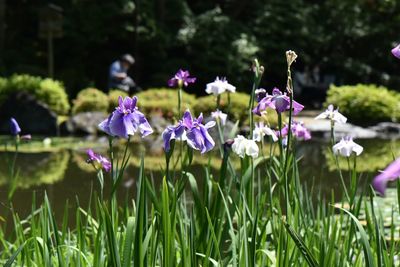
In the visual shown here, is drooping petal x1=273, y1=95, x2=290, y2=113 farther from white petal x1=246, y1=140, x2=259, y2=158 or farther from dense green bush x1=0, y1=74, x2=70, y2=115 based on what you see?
dense green bush x1=0, y1=74, x2=70, y2=115

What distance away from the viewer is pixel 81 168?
7.68 m

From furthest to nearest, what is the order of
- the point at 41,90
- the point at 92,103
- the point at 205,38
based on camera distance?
1. the point at 205,38
2. the point at 41,90
3. the point at 92,103

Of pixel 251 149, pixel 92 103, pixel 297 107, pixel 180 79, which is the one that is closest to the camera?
pixel 297 107

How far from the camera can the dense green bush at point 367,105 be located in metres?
12.9

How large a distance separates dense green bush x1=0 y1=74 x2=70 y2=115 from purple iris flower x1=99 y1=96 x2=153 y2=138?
435 inches

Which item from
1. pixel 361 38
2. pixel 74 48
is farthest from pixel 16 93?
pixel 361 38

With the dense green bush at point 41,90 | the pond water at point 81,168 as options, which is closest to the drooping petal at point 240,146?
the pond water at point 81,168

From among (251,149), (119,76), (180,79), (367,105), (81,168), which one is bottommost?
(81,168)

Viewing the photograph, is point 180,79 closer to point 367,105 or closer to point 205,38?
point 367,105

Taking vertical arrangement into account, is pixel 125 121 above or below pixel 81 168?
above

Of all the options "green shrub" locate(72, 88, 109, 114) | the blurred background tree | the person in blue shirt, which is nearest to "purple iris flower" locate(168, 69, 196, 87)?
"green shrub" locate(72, 88, 109, 114)

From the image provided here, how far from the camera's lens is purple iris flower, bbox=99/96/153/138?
1.60m

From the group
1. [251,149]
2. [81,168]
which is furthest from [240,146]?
[81,168]

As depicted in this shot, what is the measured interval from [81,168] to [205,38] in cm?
951
